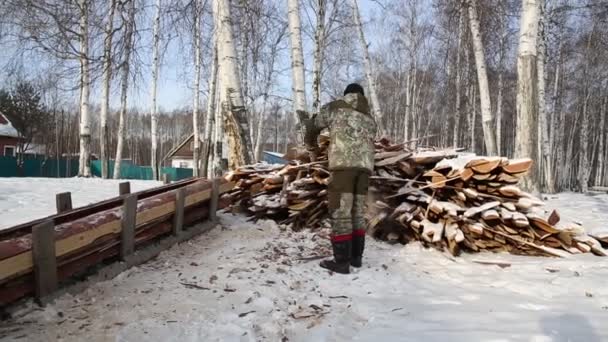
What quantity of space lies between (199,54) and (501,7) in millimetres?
12788

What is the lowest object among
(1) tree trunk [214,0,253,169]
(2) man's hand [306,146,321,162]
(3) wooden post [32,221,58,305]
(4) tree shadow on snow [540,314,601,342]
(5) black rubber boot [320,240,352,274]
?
(4) tree shadow on snow [540,314,601,342]

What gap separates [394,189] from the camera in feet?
18.8

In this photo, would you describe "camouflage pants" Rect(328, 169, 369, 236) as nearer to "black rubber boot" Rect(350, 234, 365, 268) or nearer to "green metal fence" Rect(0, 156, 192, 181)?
"black rubber boot" Rect(350, 234, 365, 268)

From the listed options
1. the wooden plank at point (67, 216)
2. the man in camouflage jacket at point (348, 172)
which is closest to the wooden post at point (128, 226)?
the wooden plank at point (67, 216)

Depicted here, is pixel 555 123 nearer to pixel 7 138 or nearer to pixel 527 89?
pixel 527 89

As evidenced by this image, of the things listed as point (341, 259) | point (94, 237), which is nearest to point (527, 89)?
point (341, 259)

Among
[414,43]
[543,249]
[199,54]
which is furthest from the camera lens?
[414,43]

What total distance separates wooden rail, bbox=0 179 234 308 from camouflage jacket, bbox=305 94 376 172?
1.77m

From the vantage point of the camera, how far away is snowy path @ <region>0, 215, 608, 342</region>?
8.74 ft

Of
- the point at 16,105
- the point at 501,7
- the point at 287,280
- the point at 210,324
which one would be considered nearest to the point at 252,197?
→ the point at 287,280

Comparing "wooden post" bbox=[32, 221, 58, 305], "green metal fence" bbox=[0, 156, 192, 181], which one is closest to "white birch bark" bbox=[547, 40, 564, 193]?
"wooden post" bbox=[32, 221, 58, 305]

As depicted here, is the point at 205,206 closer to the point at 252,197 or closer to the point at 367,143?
the point at 252,197

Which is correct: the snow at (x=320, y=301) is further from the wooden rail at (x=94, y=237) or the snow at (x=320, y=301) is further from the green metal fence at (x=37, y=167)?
the green metal fence at (x=37, y=167)

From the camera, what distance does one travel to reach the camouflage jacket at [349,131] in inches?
165
